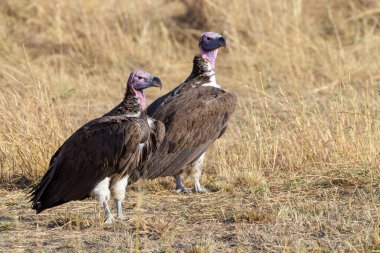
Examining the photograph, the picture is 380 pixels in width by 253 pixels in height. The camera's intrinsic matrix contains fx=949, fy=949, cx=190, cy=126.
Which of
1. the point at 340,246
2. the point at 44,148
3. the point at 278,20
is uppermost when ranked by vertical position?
the point at 278,20

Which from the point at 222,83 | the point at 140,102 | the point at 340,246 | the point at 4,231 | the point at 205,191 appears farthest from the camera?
the point at 222,83

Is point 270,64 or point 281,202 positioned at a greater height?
point 270,64

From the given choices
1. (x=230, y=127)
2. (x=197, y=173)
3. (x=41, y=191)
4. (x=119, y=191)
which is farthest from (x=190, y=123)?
(x=230, y=127)

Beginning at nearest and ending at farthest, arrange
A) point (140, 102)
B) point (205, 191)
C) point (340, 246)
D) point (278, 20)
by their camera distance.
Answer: point (340, 246) → point (140, 102) → point (205, 191) → point (278, 20)

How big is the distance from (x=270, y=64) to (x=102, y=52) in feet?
7.86

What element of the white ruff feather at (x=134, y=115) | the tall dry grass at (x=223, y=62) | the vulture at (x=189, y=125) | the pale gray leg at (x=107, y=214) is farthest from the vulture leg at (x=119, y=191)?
the tall dry grass at (x=223, y=62)

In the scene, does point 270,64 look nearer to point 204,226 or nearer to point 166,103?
point 166,103

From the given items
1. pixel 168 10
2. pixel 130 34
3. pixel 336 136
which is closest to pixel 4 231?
pixel 336 136

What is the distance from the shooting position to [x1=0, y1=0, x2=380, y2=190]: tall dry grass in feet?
28.0

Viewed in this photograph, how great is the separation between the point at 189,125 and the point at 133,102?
0.98 m

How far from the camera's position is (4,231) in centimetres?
668

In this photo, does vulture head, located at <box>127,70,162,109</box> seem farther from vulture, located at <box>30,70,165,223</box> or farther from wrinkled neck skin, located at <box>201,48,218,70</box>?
wrinkled neck skin, located at <box>201,48,218,70</box>

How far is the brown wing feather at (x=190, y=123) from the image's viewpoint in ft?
25.9

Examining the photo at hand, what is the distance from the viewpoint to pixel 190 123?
8023 mm
